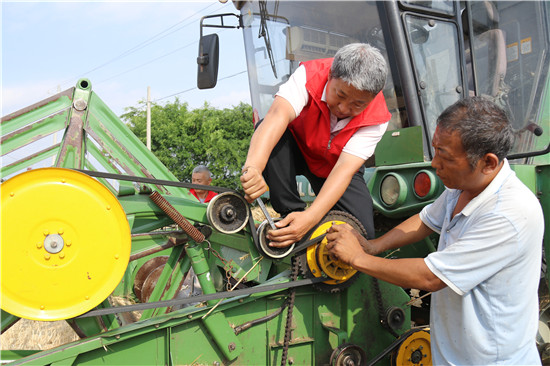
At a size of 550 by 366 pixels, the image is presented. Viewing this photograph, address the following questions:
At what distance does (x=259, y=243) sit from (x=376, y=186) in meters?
1.04

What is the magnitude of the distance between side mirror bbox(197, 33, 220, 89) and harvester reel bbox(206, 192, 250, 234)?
180cm

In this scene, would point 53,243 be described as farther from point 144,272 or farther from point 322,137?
point 144,272

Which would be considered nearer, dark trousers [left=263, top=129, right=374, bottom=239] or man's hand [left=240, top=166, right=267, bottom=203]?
man's hand [left=240, top=166, right=267, bottom=203]

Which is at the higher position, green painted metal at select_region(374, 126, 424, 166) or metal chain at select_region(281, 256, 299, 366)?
green painted metal at select_region(374, 126, 424, 166)

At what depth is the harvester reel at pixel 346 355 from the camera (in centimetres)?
239

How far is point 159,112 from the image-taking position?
19.2m

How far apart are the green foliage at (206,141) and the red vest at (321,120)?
41.5 ft

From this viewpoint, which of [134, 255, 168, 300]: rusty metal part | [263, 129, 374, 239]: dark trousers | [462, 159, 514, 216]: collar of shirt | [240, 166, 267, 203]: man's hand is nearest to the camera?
[462, 159, 514, 216]: collar of shirt

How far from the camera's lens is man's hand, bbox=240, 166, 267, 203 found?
2.04 meters

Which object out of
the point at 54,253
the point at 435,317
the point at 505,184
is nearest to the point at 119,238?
the point at 54,253

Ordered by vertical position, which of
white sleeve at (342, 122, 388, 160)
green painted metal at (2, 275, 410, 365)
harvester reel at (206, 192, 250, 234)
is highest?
white sleeve at (342, 122, 388, 160)

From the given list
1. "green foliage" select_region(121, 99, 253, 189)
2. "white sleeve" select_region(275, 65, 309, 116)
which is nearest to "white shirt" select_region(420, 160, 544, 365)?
"white sleeve" select_region(275, 65, 309, 116)

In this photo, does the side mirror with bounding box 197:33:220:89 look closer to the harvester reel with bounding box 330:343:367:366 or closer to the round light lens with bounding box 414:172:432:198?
the round light lens with bounding box 414:172:432:198

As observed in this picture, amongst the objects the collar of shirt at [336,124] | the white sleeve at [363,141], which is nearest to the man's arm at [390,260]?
the white sleeve at [363,141]
